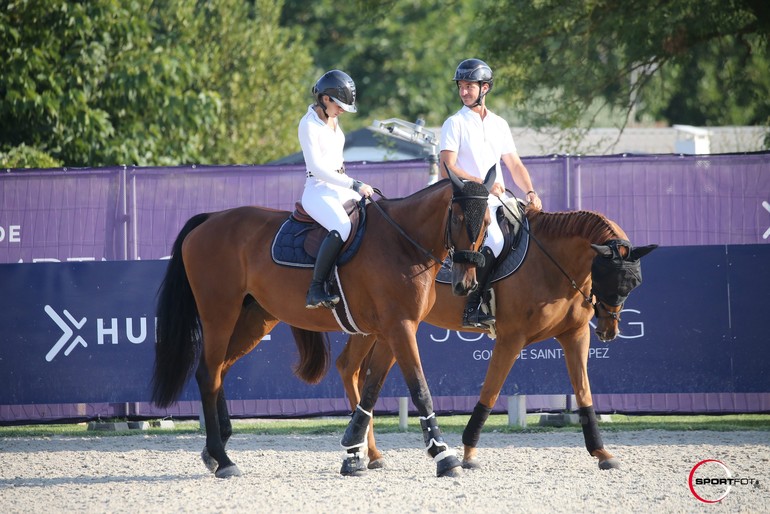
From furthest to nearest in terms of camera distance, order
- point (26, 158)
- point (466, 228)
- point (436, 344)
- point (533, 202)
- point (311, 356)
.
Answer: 1. point (26, 158)
2. point (436, 344)
3. point (311, 356)
4. point (533, 202)
5. point (466, 228)

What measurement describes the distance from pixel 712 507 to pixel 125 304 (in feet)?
20.0

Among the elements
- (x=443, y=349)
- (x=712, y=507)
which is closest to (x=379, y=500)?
(x=712, y=507)

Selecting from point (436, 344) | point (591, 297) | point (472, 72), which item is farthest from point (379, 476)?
point (472, 72)

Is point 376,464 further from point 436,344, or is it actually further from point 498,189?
point 436,344

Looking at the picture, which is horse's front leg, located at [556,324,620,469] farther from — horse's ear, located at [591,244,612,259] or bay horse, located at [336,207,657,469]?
horse's ear, located at [591,244,612,259]

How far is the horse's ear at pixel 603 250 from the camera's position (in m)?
7.48

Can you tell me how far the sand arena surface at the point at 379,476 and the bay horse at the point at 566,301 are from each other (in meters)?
0.40

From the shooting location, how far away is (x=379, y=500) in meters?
6.57

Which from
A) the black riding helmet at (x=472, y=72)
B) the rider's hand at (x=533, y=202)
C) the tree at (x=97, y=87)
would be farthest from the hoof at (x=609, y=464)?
the tree at (x=97, y=87)

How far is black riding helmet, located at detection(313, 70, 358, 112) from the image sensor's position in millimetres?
7641

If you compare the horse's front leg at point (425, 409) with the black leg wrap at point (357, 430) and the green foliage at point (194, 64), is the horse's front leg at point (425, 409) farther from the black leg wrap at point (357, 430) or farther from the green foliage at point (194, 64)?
the green foliage at point (194, 64)

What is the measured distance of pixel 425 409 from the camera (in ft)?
23.7

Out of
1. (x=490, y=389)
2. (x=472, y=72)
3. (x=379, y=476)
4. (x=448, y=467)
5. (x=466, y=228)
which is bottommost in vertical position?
(x=379, y=476)

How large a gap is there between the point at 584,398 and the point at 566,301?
2.37ft
